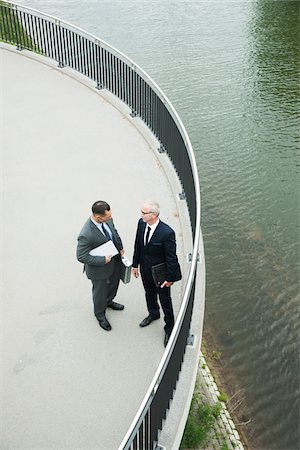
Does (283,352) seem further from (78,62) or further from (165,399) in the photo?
(78,62)

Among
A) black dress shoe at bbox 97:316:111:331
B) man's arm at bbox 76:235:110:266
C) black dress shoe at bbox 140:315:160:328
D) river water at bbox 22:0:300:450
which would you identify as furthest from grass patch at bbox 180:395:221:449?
man's arm at bbox 76:235:110:266

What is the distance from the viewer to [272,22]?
66.6 ft

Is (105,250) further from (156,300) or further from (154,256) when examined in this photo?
(156,300)

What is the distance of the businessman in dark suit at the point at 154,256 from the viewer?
464 centimetres

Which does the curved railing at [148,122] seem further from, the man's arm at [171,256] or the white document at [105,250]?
the white document at [105,250]

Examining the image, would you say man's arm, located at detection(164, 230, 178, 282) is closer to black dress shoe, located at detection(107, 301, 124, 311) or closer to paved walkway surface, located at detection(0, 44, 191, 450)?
paved walkway surface, located at detection(0, 44, 191, 450)

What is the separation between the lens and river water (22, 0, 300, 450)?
333 inches

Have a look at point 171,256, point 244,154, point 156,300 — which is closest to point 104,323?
point 156,300

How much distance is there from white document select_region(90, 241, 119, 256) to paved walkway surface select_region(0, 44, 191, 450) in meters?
0.84

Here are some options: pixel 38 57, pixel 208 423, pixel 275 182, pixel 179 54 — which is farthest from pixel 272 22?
pixel 208 423

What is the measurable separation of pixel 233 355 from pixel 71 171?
4020mm

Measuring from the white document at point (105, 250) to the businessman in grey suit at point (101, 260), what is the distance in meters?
0.03

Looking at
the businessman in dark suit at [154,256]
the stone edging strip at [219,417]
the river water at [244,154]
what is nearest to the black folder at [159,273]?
the businessman in dark suit at [154,256]

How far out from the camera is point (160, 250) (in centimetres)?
474
